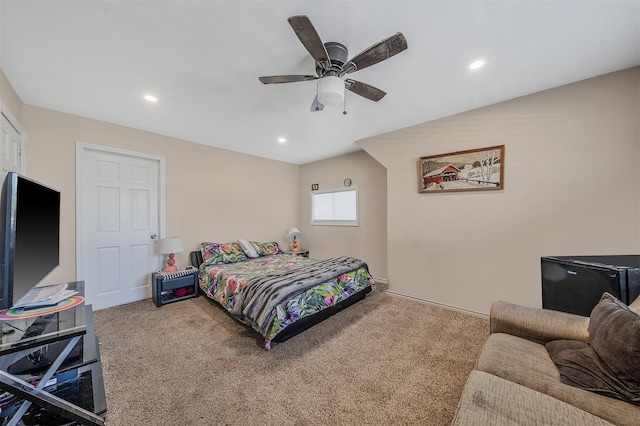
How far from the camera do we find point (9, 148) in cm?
213

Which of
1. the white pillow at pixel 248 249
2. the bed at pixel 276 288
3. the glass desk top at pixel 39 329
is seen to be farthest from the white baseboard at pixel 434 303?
the glass desk top at pixel 39 329

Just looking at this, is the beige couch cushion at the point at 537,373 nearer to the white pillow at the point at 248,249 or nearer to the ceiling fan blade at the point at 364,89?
the ceiling fan blade at the point at 364,89

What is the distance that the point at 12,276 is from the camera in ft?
3.67

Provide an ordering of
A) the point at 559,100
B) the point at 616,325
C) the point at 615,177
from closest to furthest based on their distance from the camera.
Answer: the point at 616,325, the point at 615,177, the point at 559,100

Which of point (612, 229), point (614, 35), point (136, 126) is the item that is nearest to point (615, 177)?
point (612, 229)

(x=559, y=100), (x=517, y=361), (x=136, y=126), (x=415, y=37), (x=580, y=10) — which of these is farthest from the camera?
(x=136, y=126)

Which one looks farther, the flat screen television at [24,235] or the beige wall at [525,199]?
the beige wall at [525,199]

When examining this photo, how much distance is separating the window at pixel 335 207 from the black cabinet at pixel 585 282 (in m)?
3.01

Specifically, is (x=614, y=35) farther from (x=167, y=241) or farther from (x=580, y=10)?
(x=167, y=241)

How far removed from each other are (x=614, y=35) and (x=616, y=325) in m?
2.10

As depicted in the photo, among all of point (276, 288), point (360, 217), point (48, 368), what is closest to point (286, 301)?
point (276, 288)

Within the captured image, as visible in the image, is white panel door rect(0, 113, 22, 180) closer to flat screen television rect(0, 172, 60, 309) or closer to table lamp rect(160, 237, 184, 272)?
flat screen television rect(0, 172, 60, 309)

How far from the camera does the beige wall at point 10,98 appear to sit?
202 cm

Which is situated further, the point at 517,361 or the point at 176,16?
the point at 176,16
